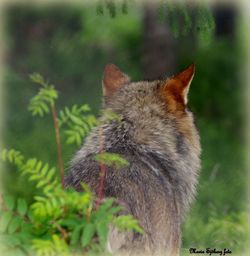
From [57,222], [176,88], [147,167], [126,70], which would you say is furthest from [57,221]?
[126,70]

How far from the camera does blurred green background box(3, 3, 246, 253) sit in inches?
438

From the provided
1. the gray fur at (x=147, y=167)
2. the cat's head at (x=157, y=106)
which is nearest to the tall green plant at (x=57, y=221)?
the gray fur at (x=147, y=167)

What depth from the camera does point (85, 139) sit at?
6289 millimetres

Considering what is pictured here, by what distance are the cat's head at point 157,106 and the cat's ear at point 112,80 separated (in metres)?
0.03

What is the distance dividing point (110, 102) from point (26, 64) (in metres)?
10.4

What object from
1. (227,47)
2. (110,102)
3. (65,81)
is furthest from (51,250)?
(227,47)

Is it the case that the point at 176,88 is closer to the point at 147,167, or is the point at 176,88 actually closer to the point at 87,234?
the point at 147,167

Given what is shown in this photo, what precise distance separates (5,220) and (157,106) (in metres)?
2.13

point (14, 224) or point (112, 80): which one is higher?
point (112, 80)

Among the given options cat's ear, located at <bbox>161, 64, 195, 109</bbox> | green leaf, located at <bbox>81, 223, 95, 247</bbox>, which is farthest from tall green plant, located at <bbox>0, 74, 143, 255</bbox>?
cat's ear, located at <bbox>161, 64, 195, 109</bbox>

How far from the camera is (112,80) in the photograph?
6.81 metres

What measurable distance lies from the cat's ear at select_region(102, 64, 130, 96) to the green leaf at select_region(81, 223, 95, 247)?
2.46 meters

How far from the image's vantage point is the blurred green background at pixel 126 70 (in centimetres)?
1113

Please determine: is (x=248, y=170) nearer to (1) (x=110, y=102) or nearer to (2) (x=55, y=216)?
(1) (x=110, y=102)
